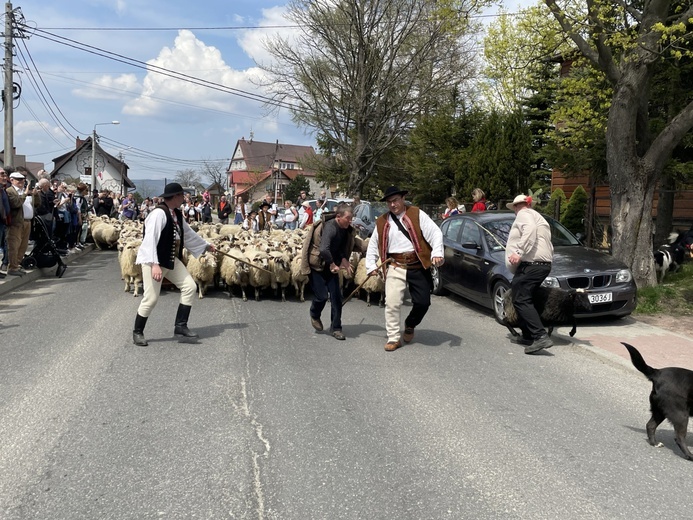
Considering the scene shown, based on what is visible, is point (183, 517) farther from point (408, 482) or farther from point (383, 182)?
point (383, 182)

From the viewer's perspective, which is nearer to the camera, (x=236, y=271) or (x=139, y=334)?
(x=139, y=334)

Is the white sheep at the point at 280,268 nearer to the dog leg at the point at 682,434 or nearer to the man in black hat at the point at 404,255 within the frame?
the man in black hat at the point at 404,255

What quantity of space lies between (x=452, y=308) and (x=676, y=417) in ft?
20.5

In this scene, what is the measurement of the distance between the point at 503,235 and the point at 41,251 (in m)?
9.16

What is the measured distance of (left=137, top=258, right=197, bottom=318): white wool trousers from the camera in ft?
23.2

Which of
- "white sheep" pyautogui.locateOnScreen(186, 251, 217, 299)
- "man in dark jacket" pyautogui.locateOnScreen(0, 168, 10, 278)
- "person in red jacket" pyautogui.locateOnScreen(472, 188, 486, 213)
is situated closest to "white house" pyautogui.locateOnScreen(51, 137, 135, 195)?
"man in dark jacket" pyautogui.locateOnScreen(0, 168, 10, 278)

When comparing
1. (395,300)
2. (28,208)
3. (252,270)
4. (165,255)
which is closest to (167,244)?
(165,255)

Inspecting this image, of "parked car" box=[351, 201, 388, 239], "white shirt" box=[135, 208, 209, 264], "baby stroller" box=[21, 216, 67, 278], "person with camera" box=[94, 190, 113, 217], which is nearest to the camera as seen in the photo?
"white shirt" box=[135, 208, 209, 264]

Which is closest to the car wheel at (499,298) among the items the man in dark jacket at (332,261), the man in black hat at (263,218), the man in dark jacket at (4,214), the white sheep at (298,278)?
the man in dark jacket at (332,261)

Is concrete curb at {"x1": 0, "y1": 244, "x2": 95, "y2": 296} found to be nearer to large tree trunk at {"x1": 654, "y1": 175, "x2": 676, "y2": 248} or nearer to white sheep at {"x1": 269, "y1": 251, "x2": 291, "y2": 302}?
white sheep at {"x1": 269, "y1": 251, "x2": 291, "y2": 302}

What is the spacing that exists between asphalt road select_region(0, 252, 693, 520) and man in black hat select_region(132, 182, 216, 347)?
1.12 ft

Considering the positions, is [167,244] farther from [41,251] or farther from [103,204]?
[103,204]

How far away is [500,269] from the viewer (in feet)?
29.9

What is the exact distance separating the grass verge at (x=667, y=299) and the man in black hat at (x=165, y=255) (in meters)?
6.96
